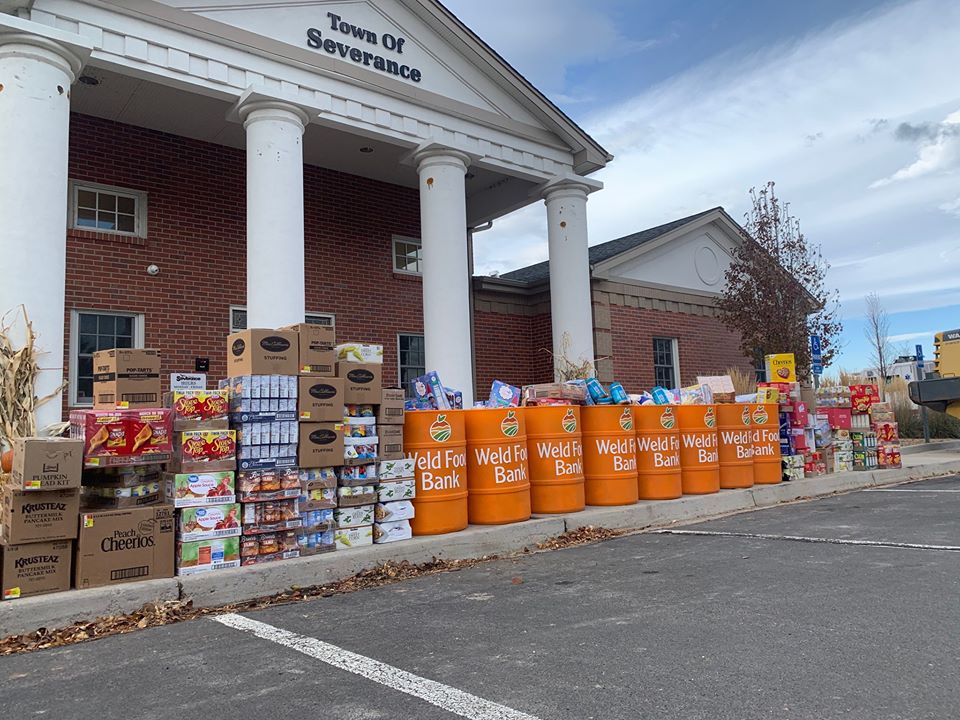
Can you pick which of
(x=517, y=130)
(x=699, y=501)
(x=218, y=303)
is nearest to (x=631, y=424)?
(x=699, y=501)

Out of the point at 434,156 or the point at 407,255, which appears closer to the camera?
the point at 434,156

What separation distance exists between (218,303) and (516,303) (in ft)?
21.5

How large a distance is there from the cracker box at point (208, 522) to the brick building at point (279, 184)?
288cm

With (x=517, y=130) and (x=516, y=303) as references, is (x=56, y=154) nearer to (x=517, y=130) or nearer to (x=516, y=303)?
(x=517, y=130)

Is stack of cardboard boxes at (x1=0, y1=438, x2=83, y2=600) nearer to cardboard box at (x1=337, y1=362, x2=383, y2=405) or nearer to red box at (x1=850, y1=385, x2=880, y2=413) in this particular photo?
cardboard box at (x1=337, y1=362, x2=383, y2=405)

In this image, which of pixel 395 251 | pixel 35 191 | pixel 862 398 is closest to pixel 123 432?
pixel 35 191

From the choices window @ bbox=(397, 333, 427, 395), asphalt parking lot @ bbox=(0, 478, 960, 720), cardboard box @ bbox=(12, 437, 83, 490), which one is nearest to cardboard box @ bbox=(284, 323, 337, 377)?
cardboard box @ bbox=(12, 437, 83, 490)

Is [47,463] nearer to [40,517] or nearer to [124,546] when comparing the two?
[40,517]

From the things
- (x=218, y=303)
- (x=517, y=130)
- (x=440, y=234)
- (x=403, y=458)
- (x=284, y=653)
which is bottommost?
(x=284, y=653)

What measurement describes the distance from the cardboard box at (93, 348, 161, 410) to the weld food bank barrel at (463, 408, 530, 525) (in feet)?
9.54

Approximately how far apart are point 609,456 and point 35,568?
18.3 feet

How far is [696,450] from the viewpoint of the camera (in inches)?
360

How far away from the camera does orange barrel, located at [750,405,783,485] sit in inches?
393

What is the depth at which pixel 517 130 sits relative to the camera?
40.1 feet
